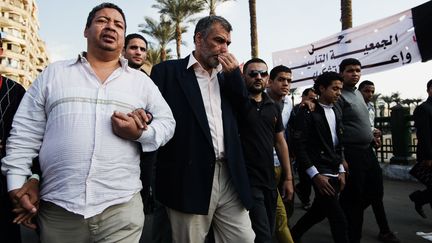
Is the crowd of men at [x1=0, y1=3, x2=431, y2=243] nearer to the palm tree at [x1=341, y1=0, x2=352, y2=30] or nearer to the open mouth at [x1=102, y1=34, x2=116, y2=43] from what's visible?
the open mouth at [x1=102, y1=34, x2=116, y2=43]

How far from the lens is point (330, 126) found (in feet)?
11.2

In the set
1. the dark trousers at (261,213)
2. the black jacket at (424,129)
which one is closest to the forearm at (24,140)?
the dark trousers at (261,213)

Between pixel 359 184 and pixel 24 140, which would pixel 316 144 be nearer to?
pixel 359 184

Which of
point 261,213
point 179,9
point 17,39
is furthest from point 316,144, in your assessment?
point 17,39

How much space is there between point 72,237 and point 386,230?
3284mm

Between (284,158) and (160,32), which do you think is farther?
(160,32)

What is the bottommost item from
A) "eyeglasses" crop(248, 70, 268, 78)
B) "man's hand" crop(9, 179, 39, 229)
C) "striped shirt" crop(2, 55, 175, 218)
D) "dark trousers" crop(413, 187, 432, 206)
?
"dark trousers" crop(413, 187, 432, 206)

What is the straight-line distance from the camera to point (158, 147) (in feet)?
5.97

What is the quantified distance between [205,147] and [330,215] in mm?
1626

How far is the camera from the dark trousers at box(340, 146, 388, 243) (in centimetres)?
358

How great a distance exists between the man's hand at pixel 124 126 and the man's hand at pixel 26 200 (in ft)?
1.42

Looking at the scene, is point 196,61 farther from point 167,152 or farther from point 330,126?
point 330,126

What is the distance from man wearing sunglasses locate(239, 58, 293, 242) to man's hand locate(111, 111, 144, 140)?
1006mm

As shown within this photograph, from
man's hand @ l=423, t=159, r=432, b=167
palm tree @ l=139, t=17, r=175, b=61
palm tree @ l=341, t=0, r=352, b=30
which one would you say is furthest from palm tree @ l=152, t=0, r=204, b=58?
man's hand @ l=423, t=159, r=432, b=167
